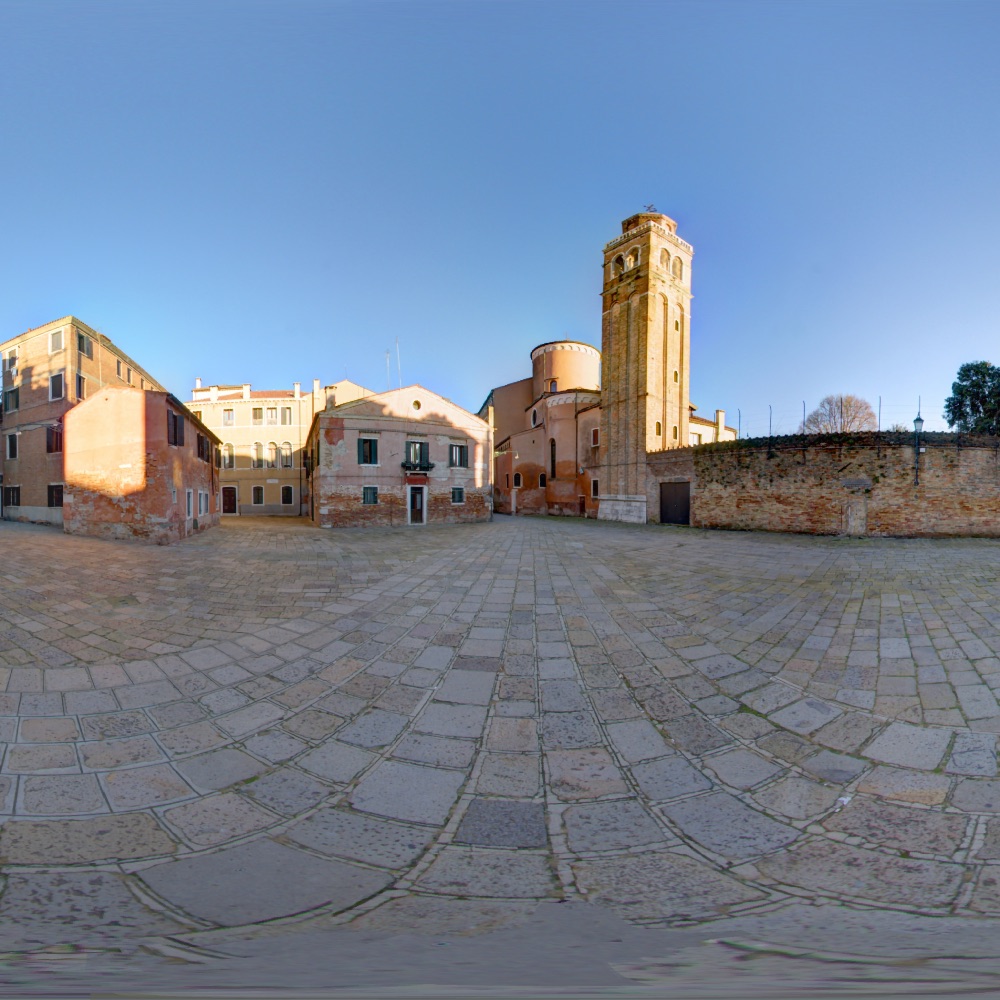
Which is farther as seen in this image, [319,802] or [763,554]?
[763,554]

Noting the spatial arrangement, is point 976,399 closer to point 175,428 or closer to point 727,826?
point 727,826

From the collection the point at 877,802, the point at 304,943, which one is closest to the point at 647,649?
the point at 877,802

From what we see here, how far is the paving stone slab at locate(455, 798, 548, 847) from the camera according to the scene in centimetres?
223

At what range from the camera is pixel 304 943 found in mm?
1767

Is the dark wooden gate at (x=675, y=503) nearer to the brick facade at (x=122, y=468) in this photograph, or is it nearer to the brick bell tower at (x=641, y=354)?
the brick bell tower at (x=641, y=354)

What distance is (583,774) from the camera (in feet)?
8.91

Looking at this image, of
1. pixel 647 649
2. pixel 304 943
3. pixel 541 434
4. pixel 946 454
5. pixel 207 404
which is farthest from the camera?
pixel 541 434

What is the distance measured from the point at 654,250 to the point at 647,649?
23.7 metres

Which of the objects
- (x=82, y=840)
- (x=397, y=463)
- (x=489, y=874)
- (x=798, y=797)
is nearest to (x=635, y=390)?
(x=397, y=463)

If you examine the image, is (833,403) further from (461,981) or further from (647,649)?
(461,981)

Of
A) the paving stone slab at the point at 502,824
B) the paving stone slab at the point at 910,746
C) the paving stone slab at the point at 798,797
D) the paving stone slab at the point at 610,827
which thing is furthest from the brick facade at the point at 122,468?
the paving stone slab at the point at 910,746

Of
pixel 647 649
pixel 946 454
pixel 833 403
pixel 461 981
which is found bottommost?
pixel 461 981

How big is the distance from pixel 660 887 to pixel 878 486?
16.9 meters

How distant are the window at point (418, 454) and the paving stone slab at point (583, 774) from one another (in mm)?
17001
